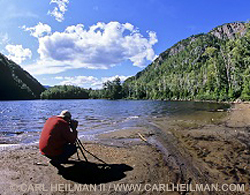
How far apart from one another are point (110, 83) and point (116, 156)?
173783 mm

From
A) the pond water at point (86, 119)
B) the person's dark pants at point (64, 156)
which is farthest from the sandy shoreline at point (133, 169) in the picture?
the pond water at point (86, 119)

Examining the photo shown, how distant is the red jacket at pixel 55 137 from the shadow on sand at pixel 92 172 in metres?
1.14

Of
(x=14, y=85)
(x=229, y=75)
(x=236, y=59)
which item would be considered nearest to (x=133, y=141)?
(x=236, y=59)

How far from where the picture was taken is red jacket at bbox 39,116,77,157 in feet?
21.5

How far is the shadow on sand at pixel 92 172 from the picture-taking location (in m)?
6.49

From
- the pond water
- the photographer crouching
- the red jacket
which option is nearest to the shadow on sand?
the photographer crouching

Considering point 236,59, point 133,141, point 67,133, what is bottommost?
point 133,141

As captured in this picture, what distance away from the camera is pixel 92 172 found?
23.5 feet

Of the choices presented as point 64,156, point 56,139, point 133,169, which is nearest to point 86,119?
point 64,156

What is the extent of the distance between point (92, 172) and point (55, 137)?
2266 mm

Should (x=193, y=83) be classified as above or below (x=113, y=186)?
above

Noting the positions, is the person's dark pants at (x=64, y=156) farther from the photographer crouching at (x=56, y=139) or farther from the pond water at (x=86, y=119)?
the pond water at (x=86, y=119)

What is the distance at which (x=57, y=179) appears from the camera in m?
6.53

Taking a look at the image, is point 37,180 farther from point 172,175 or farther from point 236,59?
point 236,59
